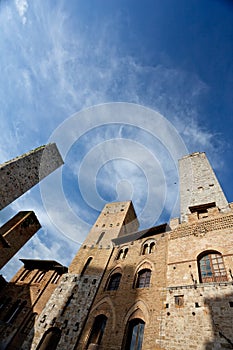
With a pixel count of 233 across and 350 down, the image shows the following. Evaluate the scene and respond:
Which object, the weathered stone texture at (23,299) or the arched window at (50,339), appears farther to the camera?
the weathered stone texture at (23,299)

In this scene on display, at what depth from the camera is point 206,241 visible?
987 cm

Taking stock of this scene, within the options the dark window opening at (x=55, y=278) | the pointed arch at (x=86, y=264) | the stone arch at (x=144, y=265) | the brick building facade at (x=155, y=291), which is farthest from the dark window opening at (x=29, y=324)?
the stone arch at (x=144, y=265)

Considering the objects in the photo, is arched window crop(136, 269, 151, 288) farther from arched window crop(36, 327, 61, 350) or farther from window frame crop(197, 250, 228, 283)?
arched window crop(36, 327, 61, 350)

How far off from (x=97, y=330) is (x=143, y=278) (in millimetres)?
3595

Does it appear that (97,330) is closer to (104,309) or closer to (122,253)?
(104,309)

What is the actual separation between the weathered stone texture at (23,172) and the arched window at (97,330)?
8566mm

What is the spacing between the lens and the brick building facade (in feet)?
24.1

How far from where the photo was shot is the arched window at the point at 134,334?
8366mm

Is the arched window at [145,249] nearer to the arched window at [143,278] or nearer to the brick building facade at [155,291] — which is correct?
the brick building facade at [155,291]

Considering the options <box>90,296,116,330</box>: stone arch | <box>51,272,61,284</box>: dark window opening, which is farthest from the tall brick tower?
<box>51,272,61,284</box>: dark window opening

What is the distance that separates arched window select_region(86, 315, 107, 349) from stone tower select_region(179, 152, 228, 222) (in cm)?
767

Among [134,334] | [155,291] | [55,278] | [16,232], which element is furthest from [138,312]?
[16,232]

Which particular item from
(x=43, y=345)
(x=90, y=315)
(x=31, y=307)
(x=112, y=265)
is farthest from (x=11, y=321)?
(x=112, y=265)

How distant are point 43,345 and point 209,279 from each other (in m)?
9.64
